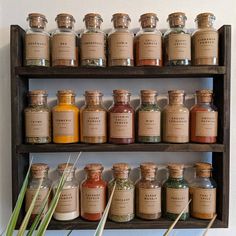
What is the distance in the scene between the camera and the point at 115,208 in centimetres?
73

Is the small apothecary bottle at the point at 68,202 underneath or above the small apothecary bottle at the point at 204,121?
underneath

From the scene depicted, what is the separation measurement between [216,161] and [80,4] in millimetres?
621

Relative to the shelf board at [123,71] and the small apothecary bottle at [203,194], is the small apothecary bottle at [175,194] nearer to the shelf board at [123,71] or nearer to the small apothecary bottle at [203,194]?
the small apothecary bottle at [203,194]

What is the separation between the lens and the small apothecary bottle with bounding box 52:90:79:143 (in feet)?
2.36

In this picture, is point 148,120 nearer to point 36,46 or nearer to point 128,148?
point 128,148

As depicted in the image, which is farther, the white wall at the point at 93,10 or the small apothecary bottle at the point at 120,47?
the white wall at the point at 93,10

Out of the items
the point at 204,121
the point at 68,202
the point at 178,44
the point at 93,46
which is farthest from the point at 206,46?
the point at 68,202

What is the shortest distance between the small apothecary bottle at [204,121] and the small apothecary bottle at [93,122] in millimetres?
244

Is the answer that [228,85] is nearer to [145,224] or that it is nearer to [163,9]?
[163,9]

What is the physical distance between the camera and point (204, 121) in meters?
0.72

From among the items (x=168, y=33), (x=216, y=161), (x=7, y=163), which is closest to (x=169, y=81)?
(x=168, y=33)

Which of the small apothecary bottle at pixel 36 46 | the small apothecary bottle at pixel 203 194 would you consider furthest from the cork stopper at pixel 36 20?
the small apothecary bottle at pixel 203 194

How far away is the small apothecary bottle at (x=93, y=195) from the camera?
2.39ft

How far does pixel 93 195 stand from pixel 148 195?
15cm
